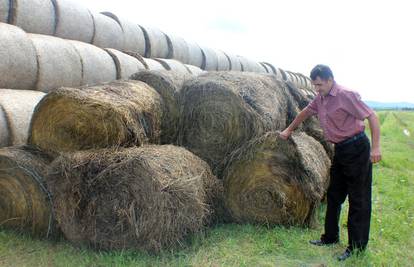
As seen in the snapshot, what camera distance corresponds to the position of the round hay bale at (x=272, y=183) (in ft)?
17.1

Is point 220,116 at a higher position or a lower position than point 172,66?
higher

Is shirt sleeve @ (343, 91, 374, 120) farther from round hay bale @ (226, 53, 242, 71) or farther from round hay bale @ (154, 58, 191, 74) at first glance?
round hay bale @ (226, 53, 242, 71)

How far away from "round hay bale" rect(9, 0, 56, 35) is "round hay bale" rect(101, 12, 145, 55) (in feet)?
6.90

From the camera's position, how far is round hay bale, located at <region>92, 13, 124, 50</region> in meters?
8.20

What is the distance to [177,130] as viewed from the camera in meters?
5.70

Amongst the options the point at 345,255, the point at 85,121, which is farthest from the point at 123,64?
the point at 345,255

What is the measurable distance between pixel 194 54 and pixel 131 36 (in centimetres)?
314

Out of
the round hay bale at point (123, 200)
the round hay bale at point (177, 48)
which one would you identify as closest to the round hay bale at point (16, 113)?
the round hay bale at point (123, 200)

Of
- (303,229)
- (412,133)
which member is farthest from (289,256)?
(412,133)

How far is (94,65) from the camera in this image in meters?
6.84

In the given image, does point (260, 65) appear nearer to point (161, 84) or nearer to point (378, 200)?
point (378, 200)

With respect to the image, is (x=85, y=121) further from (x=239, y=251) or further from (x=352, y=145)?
(x=352, y=145)

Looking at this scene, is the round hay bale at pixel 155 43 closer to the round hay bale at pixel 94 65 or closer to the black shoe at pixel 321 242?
the round hay bale at pixel 94 65

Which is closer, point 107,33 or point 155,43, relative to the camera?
point 107,33
